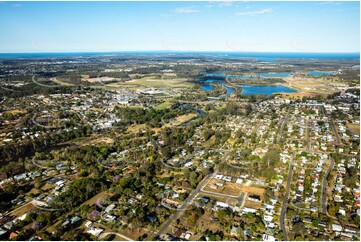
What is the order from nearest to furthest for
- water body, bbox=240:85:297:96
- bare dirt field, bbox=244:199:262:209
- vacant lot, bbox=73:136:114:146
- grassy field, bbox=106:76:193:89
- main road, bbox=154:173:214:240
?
main road, bbox=154:173:214:240 < bare dirt field, bbox=244:199:262:209 < vacant lot, bbox=73:136:114:146 < water body, bbox=240:85:297:96 < grassy field, bbox=106:76:193:89

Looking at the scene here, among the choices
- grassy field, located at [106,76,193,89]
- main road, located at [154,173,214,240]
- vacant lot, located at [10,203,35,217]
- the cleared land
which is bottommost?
vacant lot, located at [10,203,35,217]

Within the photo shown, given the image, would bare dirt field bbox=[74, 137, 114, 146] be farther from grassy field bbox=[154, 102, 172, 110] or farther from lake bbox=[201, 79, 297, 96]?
lake bbox=[201, 79, 297, 96]

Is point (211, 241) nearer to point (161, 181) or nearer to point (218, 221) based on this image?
point (218, 221)

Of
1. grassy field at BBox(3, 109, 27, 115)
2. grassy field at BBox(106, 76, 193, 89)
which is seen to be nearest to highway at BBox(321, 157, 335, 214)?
grassy field at BBox(3, 109, 27, 115)

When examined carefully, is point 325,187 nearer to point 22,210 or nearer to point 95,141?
point 22,210

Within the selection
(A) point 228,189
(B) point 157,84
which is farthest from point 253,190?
(B) point 157,84

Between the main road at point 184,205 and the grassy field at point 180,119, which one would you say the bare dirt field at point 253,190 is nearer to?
the main road at point 184,205

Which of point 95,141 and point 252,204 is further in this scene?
point 95,141

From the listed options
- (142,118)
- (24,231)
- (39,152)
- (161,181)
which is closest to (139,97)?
(142,118)

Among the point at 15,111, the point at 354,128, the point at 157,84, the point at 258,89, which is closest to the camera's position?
the point at 354,128

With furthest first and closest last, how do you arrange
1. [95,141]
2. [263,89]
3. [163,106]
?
[263,89]
[163,106]
[95,141]

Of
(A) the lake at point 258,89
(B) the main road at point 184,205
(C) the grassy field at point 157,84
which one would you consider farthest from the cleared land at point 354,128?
(C) the grassy field at point 157,84
